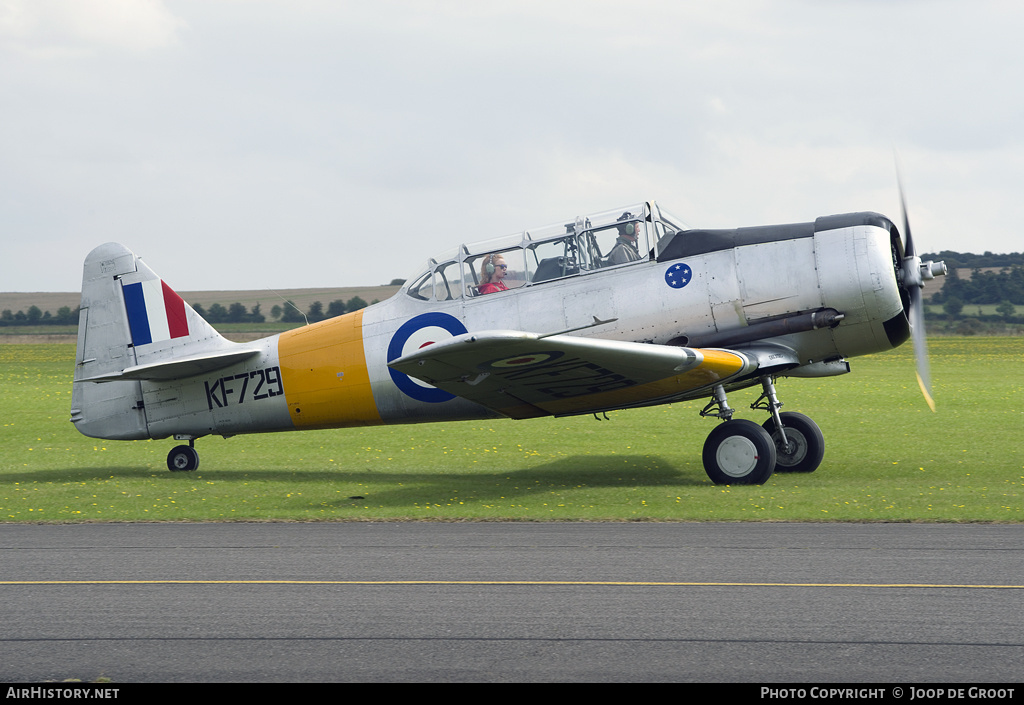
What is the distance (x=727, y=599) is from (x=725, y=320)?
Result: 19.5 feet

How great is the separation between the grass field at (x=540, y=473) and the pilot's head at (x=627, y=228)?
3222 millimetres

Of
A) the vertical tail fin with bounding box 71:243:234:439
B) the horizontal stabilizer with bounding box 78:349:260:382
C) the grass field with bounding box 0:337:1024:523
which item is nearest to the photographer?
the grass field with bounding box 0:337:1024:523

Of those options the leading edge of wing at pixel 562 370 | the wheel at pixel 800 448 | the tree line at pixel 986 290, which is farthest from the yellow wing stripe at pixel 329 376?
the tree line at pixel 986 290

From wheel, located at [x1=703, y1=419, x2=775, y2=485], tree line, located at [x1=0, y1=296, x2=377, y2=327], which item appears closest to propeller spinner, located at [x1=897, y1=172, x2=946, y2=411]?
wheel, located at [x1=703, y1=419, x2=775, y2=485]

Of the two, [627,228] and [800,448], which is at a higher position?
[627,228]

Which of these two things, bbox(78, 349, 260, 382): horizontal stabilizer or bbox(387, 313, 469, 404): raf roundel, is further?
bbox(78, 349, 260, 382): horizontal stabilizer

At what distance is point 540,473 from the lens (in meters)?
13.2

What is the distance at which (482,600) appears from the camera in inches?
249

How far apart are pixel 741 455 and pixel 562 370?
2.49 metres

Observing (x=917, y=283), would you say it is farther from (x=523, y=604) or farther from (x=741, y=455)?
(x=523, y=604)

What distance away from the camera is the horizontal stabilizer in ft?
43.5

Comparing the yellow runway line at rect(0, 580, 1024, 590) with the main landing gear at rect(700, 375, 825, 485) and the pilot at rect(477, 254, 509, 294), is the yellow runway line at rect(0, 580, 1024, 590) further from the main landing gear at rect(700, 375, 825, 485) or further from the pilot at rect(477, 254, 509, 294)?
the pilot at rect(477, 254, 509, 294)

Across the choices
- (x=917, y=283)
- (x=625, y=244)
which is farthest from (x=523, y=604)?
(x=917, y=283)

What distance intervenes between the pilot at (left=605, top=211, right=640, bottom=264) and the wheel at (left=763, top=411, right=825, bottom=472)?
3.03 meters
